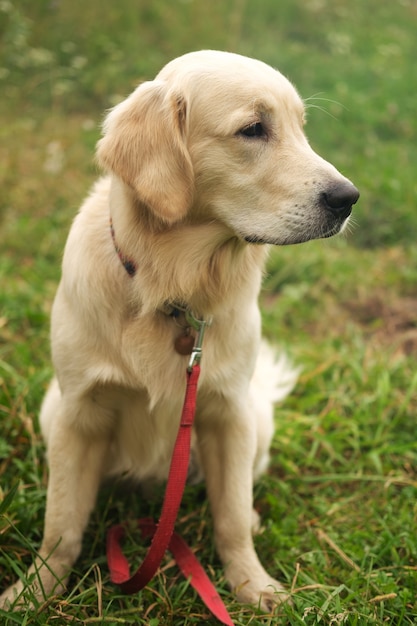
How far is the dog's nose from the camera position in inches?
82.7

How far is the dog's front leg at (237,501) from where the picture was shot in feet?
7.87

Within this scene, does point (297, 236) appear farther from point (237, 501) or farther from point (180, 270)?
point (237, 501)

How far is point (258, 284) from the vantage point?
2414 millimetres

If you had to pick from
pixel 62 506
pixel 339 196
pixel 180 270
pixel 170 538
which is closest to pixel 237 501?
pixel 170 538

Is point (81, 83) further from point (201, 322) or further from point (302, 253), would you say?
point (201, 322)

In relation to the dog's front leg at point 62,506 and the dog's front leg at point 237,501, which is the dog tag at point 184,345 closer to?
the dog's front leg at point 237,501

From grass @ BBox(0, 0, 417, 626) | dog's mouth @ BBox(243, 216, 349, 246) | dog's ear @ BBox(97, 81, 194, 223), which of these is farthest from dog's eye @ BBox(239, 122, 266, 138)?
grass @ BBox(0, 0, 417, 626)

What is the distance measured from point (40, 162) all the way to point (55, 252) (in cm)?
118

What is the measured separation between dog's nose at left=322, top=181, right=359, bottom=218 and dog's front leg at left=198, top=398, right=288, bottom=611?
788 millimetres

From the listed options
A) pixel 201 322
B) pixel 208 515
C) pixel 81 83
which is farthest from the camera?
pixel 81 83

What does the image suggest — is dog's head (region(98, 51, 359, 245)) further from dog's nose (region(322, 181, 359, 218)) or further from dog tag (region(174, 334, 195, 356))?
dog tag (region(174, 334, 195, 356))

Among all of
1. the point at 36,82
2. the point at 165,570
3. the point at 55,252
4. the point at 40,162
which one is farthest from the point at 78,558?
the point at 36,82

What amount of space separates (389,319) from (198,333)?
244 cm

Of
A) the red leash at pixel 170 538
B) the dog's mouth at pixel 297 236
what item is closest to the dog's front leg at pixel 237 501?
the red leash at pixel 170 538
